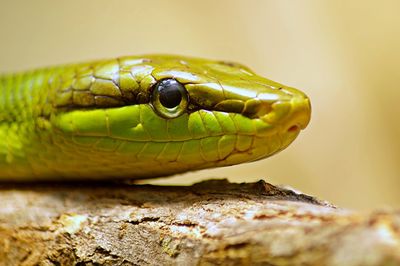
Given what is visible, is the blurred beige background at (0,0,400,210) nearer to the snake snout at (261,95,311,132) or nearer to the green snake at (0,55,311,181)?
the green snake at (0,55,311,181)

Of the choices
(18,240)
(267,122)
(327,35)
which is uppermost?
(327,35)

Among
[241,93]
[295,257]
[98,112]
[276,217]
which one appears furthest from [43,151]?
[295,257]

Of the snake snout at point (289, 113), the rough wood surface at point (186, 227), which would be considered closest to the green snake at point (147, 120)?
the snake snout at point (289, 113)

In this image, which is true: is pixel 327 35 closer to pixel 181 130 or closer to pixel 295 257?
pixel 181 130

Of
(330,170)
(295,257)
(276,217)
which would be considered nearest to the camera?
(295,257)

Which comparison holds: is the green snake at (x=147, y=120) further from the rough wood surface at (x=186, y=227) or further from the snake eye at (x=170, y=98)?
the rough wood surface at (x=186, y=227)
